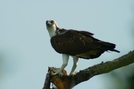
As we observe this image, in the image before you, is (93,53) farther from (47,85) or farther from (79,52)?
(47,85)

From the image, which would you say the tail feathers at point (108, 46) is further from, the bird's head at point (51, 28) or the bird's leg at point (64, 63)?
the bird's head at point (51, 28)

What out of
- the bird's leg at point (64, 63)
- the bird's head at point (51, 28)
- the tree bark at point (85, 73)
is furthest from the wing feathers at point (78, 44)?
the tree bark at point (85, 73)

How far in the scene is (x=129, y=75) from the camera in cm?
395

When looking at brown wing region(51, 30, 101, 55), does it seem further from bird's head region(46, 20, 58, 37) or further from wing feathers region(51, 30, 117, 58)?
bird's head region(46, 20, 58, 37)

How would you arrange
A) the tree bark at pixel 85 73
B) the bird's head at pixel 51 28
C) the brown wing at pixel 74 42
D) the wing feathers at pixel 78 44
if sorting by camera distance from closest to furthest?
the tree bark at pixel 85 73
the wing feathers at pixel 78 44
the brown wing at pixel 74 42
the bird's head at pixel 51 28

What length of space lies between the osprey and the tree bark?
21 cm

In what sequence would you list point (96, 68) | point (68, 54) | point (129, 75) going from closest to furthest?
point (129, 75)
point (96, 68)
point (68, 54)

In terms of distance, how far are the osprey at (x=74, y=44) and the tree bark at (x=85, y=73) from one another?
0.21m

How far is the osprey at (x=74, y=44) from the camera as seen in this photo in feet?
23.7

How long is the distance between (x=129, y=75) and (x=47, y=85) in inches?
124

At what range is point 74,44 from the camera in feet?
26.2

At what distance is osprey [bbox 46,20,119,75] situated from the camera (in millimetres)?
7224

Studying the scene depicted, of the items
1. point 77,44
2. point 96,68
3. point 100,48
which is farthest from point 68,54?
point 96,68

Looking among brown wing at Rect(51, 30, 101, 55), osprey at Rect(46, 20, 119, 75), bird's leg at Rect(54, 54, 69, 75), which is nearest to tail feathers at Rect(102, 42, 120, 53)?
osprey at Rect(46, 20, 119, 75)
